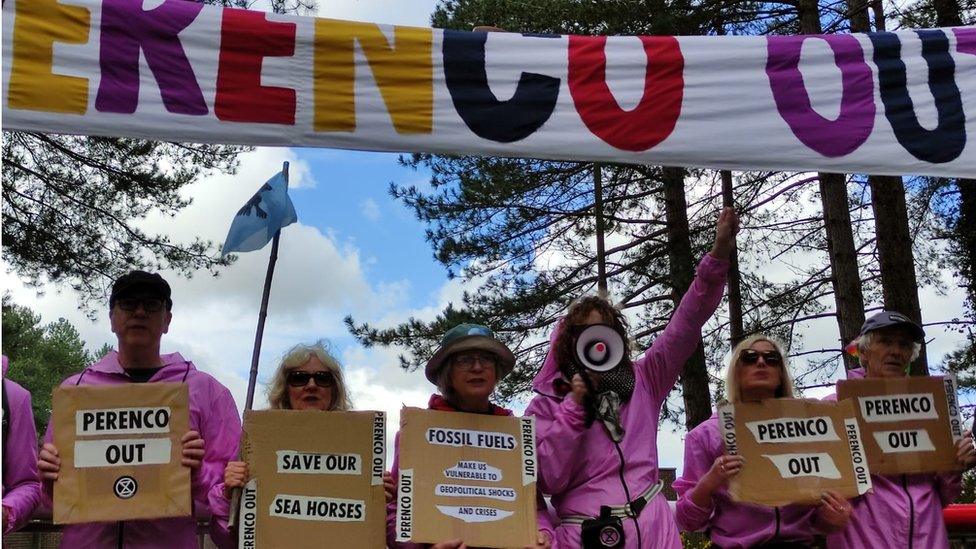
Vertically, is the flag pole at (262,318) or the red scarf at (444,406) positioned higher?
the flag pole at (262,318)

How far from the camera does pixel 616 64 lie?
4.71m

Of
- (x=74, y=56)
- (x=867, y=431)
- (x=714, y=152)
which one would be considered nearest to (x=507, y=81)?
(x=714, y=152)

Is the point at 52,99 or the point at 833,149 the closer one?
the point at 52,99

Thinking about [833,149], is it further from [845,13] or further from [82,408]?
[845,13]

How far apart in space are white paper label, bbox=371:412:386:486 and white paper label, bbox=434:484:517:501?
0.72 ft

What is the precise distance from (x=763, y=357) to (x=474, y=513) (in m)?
1.35

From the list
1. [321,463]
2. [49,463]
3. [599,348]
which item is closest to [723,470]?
[599,348]

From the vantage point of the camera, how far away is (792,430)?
13.6ft

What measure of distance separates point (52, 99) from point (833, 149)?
3.34 m

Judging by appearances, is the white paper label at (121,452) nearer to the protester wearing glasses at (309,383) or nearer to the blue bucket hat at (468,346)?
the protester wearing glasses at (309,383)

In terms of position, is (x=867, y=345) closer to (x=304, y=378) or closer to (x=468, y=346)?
(x=468, y=346)

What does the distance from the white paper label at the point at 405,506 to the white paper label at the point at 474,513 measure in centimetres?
11

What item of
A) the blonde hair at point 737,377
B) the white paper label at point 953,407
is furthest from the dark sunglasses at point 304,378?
the white paper label at point 953,407

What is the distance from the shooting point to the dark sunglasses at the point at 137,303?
13.2 ft
